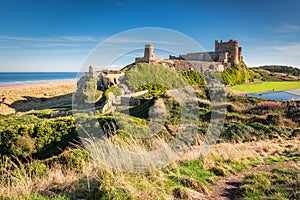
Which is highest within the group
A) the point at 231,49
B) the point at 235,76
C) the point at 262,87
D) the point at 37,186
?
the point at 231,49

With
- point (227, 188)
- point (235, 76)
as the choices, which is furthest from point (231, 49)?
point (227, 188)

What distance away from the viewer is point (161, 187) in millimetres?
3801

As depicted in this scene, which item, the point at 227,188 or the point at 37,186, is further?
the point at 227,188

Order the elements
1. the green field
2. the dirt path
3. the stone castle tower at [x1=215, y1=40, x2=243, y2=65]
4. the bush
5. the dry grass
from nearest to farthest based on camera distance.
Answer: the dry grass, the dirt path, the green field, the bush, the stone castle tower at [x1=215, y1=40, x2=243, y2=65]

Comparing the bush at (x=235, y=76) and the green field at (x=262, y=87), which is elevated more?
the bush at (x=235, y=76)

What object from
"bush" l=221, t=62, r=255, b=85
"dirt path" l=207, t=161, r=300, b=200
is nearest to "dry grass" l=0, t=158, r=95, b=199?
"dirt path" l=207, t=161, r=300, b=200

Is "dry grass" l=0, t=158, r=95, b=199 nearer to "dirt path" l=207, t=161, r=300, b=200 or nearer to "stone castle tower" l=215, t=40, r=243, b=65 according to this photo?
"dirt path" l=207, t=161, r=300, b=200

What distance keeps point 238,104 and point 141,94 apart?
1121cm

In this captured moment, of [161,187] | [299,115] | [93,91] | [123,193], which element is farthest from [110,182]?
[93,91]

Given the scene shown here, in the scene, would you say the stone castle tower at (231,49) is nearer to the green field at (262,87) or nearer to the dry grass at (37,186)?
the green field at (262,87)

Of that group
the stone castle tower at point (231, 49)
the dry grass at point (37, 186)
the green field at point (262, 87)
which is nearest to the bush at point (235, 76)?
the stone castle tower at point (231, 49)

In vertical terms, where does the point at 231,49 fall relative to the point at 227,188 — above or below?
above

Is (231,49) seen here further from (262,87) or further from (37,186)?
(37,186)

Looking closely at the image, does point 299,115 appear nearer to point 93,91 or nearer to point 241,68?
point 93,91
